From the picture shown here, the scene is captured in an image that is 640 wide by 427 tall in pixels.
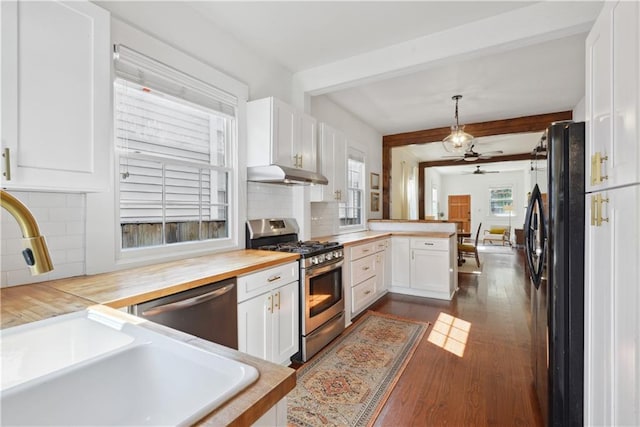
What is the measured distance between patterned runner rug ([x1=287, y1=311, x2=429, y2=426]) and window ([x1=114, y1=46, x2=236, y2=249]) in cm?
133

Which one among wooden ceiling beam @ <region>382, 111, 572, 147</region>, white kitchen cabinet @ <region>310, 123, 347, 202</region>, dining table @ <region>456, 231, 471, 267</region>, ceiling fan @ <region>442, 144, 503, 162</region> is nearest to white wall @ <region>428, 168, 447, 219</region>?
ceiling fan @ <region>442, 144, 503, 162</region>

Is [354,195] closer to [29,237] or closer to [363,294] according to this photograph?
[363,294]

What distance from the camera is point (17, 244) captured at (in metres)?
1.46

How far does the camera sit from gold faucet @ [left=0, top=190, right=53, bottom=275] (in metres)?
0.62

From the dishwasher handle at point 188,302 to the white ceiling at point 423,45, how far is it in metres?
1.99

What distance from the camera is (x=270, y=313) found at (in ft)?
6.88

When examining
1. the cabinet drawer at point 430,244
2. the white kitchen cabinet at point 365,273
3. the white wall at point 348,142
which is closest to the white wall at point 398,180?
the white wall at point 348,142

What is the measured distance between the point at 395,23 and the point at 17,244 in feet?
9.28

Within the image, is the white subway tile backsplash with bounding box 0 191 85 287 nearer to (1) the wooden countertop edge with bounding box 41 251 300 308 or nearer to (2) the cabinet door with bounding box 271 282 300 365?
(1) the wooden countertop edge with bounding box 41 251 300 308

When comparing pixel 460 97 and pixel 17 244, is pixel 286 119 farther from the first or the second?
pixel 460 97

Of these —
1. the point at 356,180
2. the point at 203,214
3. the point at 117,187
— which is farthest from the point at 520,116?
the point at 117,187

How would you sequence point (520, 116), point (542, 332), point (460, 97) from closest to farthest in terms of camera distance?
1. point (542, 332)
2. point (460, 97)
3. point (520, 116)

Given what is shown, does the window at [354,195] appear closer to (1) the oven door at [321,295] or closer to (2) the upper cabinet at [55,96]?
(1) the oven door at [321,295]

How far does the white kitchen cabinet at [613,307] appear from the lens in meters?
0.96
